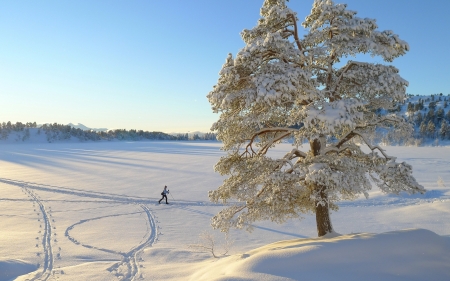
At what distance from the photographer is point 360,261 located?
5.98 metres

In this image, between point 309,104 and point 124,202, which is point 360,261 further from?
point 124,202

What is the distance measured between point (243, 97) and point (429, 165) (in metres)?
35.6

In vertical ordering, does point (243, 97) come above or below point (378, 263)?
above

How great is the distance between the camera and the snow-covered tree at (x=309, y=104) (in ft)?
21.1

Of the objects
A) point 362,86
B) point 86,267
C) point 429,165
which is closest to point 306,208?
point 362,86

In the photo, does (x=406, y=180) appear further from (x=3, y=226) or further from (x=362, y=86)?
(x=3, y=226)

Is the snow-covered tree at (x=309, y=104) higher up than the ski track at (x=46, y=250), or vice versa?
the snow-covered tree at (x=309, y=104)

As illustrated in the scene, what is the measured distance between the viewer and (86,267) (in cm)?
977

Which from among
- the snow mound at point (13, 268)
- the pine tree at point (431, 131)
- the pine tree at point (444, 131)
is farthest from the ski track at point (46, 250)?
the pine tree at point (444, 131)

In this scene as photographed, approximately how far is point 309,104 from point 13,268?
1022 centimetres

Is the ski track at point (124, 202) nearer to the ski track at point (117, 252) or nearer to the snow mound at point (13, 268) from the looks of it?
the ski track at point (117, 252)

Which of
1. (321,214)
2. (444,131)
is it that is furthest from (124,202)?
(444,131)

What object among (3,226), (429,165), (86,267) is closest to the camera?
(86,267)

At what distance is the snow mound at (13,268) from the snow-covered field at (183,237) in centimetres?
3
